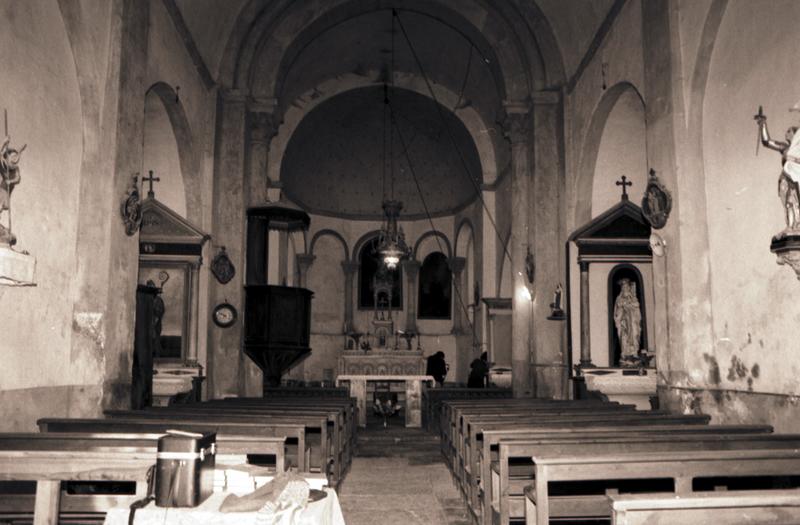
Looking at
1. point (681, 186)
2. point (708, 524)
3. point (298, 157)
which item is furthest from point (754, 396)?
point (298, 157)

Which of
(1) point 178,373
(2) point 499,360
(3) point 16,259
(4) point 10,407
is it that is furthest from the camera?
(2) point 499,360

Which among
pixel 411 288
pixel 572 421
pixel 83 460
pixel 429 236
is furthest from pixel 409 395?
pixel 429 236

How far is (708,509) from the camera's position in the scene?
2602 mm

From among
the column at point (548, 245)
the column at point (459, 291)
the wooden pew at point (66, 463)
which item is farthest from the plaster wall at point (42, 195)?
the column at point (459, 291)

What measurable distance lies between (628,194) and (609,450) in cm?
713

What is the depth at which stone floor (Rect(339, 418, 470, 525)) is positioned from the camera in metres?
5.56

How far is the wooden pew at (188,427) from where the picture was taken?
5066 millimetres

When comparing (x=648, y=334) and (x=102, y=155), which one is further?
(x=648, y=334)

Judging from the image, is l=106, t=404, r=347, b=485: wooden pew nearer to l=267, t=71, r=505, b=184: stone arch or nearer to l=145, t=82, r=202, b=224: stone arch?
l=145, t=82, r=202, b=224: stone arch

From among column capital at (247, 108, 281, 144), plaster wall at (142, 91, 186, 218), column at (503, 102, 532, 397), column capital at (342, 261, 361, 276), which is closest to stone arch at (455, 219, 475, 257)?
→ column capital at (342, 261, 361, 276)

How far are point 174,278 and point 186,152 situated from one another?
1820mm

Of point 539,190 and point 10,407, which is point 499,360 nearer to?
point 539,190

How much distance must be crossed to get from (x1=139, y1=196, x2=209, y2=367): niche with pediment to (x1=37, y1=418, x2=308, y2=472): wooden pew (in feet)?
Answer: 17.1

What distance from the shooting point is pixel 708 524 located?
261cm
